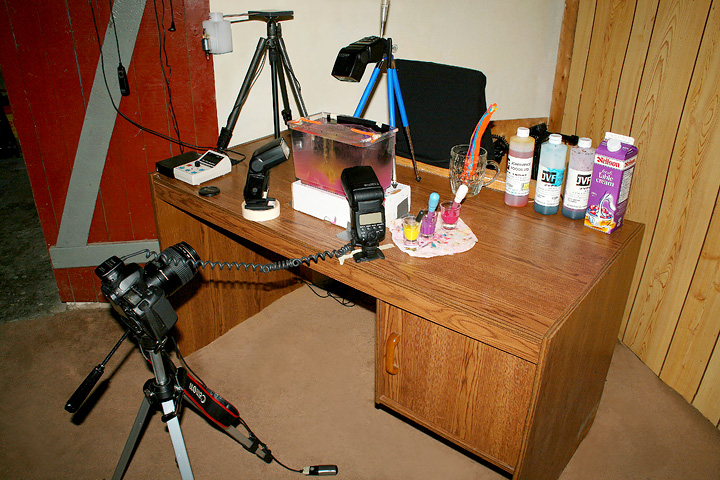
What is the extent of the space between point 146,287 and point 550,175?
1113 millimetres

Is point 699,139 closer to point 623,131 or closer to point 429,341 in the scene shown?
point 623,131

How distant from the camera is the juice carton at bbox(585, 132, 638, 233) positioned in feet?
4.51

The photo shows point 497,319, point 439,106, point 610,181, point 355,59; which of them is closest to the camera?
point 497,319

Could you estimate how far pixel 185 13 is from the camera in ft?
7.05

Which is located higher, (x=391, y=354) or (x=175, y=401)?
(x=391, y=354)

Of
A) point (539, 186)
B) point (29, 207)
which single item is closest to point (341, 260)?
point (539, 186)

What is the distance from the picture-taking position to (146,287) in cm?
127

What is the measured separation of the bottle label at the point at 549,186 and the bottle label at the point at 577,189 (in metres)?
0.02

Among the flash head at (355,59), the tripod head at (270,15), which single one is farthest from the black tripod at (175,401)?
the tripod head at (270,15)

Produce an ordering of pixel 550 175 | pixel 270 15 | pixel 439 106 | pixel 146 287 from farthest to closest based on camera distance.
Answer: pixel 439 106 → pixel 270 15 → pixel 550 175 → pixel 146 287

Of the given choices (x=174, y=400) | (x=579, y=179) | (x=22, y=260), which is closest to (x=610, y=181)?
(x=579, y=179)

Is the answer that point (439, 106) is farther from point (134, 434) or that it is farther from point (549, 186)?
point (134, 434)

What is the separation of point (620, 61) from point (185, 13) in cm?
173

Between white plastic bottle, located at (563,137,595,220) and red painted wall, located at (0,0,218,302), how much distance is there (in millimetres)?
1538
